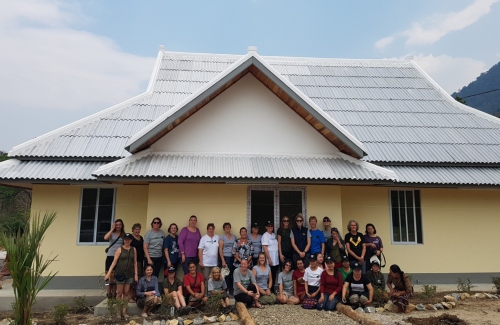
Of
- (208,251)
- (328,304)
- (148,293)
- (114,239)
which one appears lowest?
(328,304)

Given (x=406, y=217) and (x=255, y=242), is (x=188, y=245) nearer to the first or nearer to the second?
(x=255, y=242)

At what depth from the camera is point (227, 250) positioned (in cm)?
729

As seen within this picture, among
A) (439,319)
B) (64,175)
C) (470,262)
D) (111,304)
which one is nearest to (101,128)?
(64,175)

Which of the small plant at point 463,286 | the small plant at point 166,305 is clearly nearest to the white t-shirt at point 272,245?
the small plant at point 166,305

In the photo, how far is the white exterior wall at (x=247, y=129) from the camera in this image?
8156 millimetres

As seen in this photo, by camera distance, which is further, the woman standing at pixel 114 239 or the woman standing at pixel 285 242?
A: the woman standing at pixel 285 242

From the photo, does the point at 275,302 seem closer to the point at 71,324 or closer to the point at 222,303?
the point at 222,303

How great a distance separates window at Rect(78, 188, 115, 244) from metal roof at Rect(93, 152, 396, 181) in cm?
163

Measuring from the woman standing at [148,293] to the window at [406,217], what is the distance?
5858mm

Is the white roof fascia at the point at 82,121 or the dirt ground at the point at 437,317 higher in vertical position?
the white roof fascia at the point at 82,121

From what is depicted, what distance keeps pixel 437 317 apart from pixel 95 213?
7.40 metres

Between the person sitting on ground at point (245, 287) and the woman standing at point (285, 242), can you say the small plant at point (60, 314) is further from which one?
the woman standing at point (285, 242)

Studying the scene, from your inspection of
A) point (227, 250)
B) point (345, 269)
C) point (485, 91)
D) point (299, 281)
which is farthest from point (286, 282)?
point (485, 91)

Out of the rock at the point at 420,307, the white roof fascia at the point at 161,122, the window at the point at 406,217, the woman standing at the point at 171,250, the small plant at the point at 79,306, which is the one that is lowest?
the small plant at the point at 79,306
